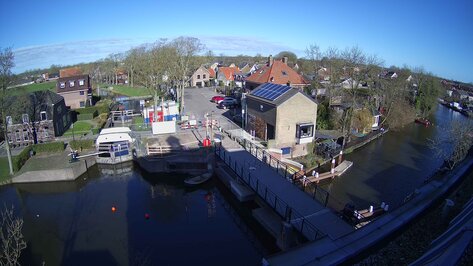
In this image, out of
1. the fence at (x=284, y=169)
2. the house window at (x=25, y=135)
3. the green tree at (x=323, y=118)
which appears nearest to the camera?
the fence at (x=284, y=169)

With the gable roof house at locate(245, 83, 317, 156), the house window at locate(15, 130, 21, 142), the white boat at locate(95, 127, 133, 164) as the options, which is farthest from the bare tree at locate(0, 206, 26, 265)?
the gable roof house at locate(245, 83, 317, 156)

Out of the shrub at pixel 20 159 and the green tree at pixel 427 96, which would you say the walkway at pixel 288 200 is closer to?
the shrub at pixel 20 159

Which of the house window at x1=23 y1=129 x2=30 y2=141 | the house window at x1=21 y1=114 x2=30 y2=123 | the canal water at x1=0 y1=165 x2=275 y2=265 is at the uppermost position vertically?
the house window at x1=21 y1=114 x2=30 y2=123

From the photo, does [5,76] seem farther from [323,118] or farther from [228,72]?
[228,72]

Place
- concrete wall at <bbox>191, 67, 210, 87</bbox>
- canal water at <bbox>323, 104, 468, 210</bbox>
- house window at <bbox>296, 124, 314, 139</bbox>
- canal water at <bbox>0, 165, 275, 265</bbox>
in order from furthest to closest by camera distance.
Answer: concrete wall at <bbox>191, 67, 210, 87</bbox> → house window at <bbox>296, 124, 314, 139</bbox> → canal water at <bbox>323, 104, 468, 210</bbox> → canal water at <bbox>0, 165, 275, 265</bbox>

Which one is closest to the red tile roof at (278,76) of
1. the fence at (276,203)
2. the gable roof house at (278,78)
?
the gable roof house at (278,78)

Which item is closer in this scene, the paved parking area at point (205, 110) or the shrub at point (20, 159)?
the shrub at point (20, 159)

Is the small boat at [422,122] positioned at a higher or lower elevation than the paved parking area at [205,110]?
lower

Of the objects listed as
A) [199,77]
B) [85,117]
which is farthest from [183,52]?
[199,77]

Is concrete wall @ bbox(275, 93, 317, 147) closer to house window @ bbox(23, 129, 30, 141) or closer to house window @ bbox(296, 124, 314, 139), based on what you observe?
house window @ bbox(296, 124, 314, 139)
